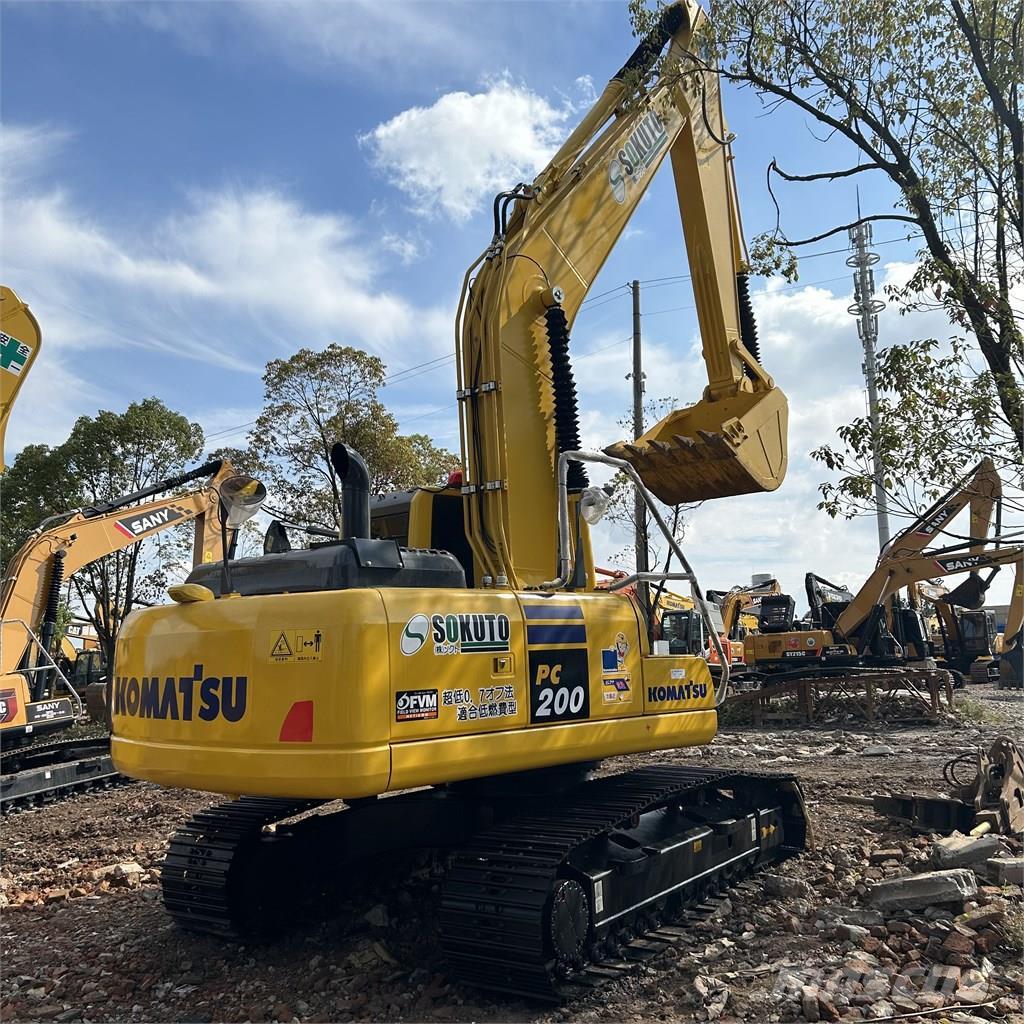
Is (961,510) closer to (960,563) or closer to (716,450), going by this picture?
(960,563)

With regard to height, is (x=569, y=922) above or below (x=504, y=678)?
below

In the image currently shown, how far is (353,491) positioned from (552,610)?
1211 mm

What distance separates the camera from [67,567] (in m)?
12.0

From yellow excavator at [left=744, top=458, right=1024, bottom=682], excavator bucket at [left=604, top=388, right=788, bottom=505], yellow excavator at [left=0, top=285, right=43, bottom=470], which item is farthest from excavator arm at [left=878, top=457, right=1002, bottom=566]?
yellow excavator at [left=0, top=285, right=43, bottom=470]

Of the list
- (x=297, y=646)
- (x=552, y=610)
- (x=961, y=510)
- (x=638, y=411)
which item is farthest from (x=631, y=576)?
(x=638, y=411)

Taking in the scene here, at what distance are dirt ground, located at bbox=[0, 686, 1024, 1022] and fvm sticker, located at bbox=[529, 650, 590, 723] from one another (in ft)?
4.33

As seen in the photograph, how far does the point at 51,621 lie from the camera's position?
39.3ft

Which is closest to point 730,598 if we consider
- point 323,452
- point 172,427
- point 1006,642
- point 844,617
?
point 844,617

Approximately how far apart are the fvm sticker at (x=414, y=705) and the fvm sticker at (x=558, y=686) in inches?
25.4

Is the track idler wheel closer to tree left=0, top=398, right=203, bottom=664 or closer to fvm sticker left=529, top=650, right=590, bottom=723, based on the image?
fvm sticker left=529, top=650, right=590, bottom=723

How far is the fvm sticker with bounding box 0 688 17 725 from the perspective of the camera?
10.6 m

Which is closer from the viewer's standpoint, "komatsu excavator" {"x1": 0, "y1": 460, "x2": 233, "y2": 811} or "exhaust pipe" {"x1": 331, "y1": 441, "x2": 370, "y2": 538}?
"exhaust pipe" {"x1": 331, "y1": 441, "x2": 370, "y2": 538}

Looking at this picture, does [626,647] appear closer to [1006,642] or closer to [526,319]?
[526,319]

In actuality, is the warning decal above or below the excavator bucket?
below
